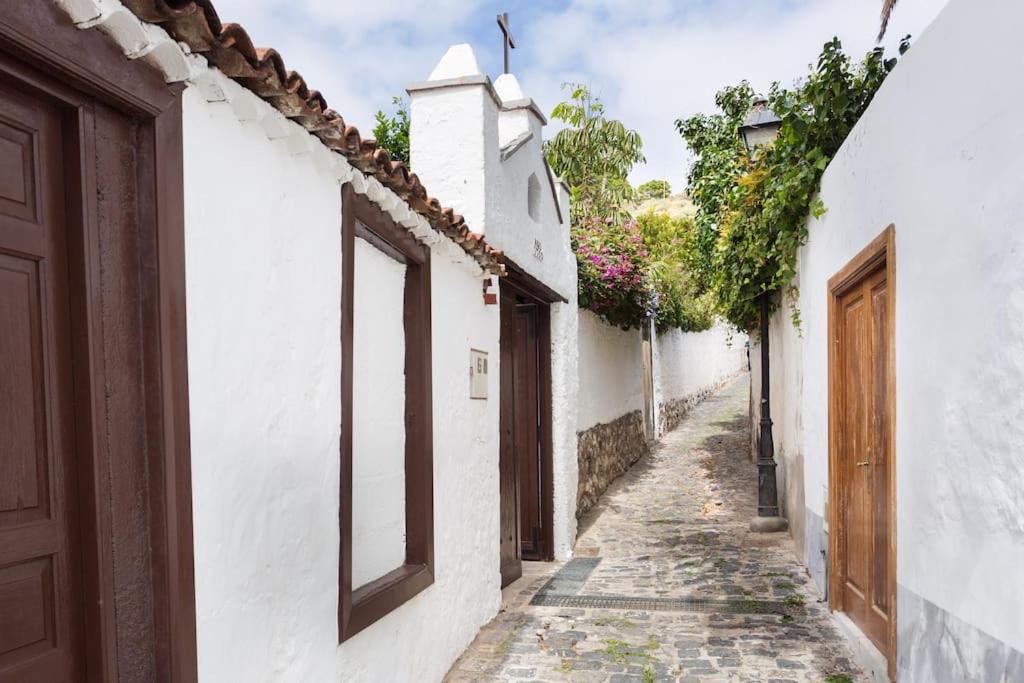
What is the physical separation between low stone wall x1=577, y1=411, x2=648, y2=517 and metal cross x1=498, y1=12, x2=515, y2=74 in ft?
14.0

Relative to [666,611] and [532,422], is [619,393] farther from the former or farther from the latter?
[666,611]

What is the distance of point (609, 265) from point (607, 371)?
1774mm

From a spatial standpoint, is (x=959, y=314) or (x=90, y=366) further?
(x=959, y=314)

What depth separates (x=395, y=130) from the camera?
11.4 metres

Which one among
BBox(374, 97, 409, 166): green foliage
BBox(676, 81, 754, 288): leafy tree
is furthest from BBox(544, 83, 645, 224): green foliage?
BBox(374, 97, 409, 166): green foliage

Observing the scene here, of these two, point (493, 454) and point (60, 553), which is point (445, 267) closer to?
point (493, 454)

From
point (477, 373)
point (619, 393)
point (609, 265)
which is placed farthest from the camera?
point (619, 393)

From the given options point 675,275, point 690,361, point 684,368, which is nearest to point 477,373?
point 675,275

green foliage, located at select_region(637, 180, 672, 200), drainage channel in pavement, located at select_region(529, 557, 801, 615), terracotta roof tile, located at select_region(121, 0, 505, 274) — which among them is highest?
green foliage, located at select_region(637, 180, 672, 200)

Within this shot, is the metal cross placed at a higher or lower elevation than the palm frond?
higher

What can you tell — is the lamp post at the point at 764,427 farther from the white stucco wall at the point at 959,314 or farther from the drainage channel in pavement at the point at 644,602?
the white stucco wall at the point at 959,314

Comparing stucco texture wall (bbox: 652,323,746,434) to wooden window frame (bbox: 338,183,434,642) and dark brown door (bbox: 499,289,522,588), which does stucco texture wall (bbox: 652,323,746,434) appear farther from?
wooden window frame (bbox: 338,183,434,642)

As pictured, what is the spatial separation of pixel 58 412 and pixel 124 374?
190 millimetres

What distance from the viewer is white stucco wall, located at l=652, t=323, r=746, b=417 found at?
16.8 meters
